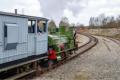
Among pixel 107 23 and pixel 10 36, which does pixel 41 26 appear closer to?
pixel 10 36

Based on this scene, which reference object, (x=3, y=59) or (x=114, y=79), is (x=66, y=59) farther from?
(x=3, y=59)

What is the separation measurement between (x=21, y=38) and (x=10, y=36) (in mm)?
1039

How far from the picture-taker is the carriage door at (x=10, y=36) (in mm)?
11039

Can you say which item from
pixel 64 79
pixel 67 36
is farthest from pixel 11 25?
pixel 67 36

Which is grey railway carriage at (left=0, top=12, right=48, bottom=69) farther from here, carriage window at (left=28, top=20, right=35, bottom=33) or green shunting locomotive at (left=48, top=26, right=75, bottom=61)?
green shunting locomotive at (left=48, top=26, right=75, bottom=61)

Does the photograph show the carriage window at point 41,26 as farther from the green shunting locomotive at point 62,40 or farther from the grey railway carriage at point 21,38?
the green shunting locomotive at point 62,40

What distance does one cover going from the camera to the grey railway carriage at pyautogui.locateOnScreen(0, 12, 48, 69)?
11035mm

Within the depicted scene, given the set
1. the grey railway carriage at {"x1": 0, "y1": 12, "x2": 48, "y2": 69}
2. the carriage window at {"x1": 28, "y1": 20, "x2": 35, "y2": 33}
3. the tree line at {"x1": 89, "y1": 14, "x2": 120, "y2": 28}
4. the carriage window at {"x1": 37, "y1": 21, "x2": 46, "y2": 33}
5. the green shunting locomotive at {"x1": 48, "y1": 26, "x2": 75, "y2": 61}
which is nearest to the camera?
the grey railway carriage at {"x1": 0, "y1": 12, "x2": 48, "y2": 69}

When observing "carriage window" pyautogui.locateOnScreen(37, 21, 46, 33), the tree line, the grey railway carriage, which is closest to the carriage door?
the grey railway carriage

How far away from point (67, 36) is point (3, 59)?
997 cm

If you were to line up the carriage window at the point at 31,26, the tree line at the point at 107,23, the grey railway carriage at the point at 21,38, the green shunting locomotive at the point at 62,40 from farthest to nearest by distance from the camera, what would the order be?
the tree line at the point at 107,23 < the green shunting locomotive at the point at 62,40 < the carriage window at the point at 31,26 < the grey railway carriage at the point at 21,38

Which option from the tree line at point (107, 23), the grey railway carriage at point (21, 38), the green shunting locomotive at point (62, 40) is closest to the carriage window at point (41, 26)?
the grey railway carriage at point (21, 38)

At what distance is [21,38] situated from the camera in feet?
40.4

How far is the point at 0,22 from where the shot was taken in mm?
10672
